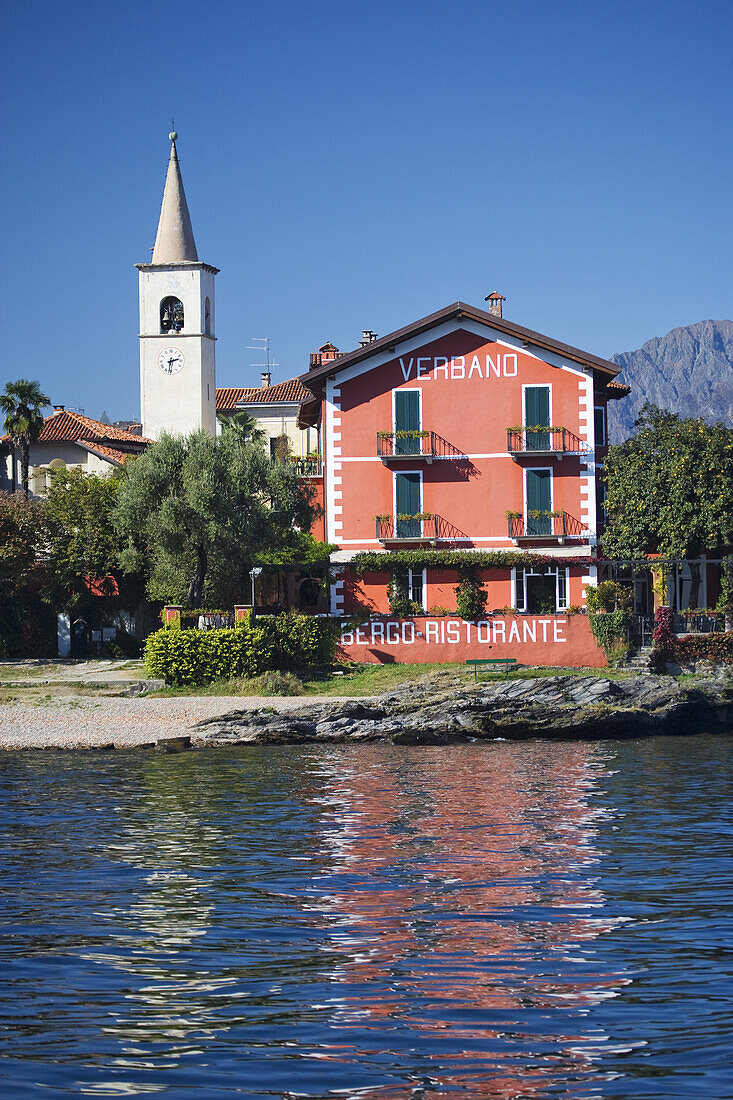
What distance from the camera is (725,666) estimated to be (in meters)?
36.1

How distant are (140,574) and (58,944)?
30907mm

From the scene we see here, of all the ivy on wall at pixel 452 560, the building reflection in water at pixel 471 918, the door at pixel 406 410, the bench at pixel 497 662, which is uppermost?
the door at pixel 406 410

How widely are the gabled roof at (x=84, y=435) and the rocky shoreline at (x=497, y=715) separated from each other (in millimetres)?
34214

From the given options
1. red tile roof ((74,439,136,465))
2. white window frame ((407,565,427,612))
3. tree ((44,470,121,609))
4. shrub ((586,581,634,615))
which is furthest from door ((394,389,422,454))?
red tile roof ((74,439,136,465))

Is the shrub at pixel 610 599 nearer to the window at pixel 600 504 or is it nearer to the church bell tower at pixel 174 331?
the window at pixel 600 504

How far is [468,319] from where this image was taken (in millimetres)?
41000

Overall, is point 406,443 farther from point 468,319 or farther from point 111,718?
point 111,718

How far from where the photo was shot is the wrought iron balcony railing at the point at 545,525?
40250 mm

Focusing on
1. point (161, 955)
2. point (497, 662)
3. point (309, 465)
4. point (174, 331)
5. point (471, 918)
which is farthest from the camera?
point (174, 331)

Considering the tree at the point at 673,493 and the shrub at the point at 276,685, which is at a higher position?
the tree at the point at 673,493

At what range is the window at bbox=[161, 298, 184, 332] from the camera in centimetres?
6912

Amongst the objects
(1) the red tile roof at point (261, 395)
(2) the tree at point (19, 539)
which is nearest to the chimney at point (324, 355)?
(1) the red tile roof at point (261, 395)

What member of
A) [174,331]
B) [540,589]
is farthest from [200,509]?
[174,331]

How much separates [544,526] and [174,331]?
35228 mm
